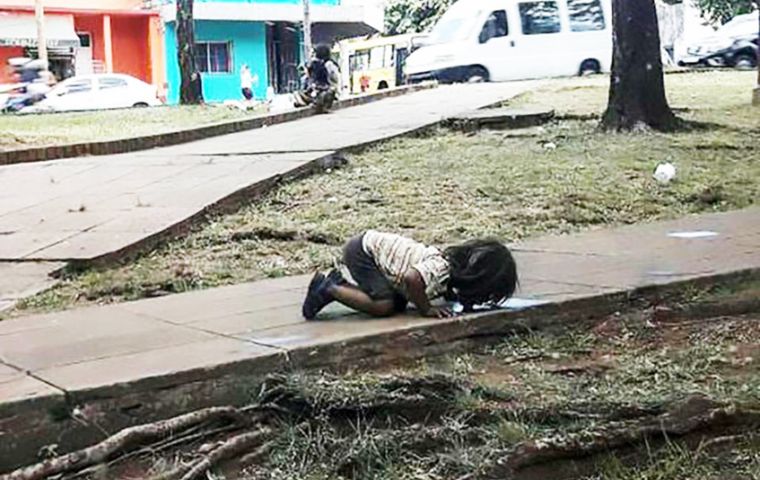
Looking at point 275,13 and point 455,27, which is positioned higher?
point 275,13

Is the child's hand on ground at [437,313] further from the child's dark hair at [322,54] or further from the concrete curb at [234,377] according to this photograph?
the child's dark hair at [322,54]

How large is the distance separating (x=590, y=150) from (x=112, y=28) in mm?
25193

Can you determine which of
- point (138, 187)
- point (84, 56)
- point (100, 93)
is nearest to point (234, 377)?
point (138, 187)

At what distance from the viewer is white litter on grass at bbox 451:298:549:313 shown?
4625mm

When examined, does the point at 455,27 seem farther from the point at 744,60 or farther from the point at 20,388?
the point at 20,388

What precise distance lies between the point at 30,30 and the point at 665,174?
2501cm

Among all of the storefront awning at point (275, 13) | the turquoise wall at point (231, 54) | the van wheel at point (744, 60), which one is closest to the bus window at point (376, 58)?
the storefront awning at point (275, 13)

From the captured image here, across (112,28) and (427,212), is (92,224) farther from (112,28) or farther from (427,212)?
(112,28)

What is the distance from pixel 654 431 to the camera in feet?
12.1

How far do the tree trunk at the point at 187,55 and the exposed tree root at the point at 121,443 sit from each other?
17.6 meters

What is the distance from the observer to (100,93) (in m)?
27.3

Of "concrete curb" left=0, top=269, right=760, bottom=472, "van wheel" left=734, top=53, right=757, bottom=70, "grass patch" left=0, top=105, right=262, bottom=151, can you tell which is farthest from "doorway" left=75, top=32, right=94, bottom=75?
"concrete curb" left=0, top=269, right=760, bottom=472

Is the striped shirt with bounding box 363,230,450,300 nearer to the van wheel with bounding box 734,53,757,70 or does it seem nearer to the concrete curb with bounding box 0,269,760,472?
the concrete curb with bounding box 0,269,760,472

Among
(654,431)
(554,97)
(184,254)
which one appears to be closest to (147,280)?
(184,254)
